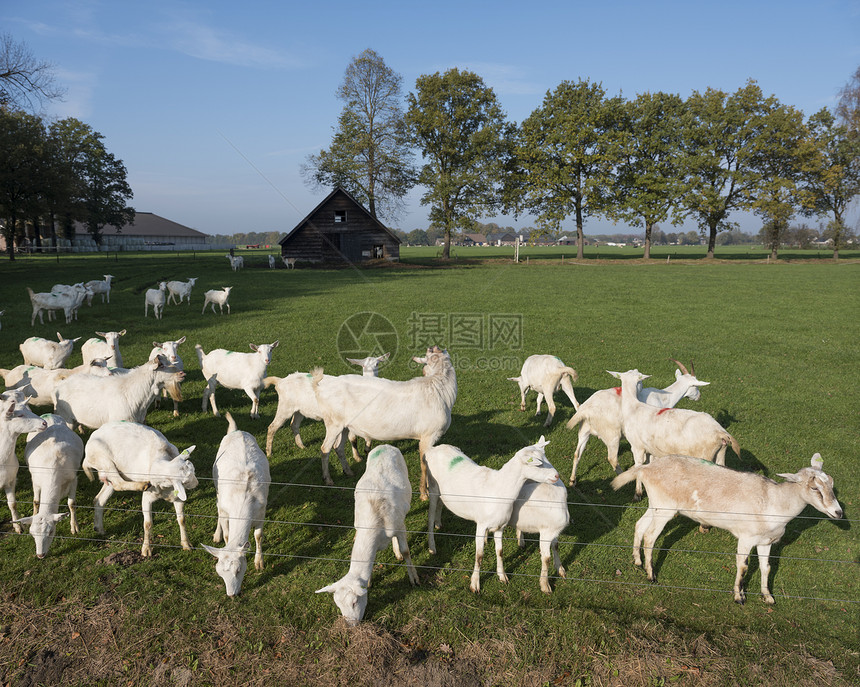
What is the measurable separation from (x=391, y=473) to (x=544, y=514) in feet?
6.15

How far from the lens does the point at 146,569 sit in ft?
18.6

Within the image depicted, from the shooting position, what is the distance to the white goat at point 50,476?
5758 millimetres

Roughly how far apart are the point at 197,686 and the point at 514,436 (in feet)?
21.9

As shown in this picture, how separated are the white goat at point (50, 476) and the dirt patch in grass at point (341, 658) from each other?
3.40 feet

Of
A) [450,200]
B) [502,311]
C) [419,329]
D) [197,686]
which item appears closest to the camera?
[197,686]

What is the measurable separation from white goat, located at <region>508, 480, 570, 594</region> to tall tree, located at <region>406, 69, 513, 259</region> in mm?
55007

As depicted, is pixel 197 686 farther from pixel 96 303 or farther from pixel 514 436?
pixel 96 303

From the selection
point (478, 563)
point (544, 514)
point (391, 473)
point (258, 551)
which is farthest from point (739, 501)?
point (258, 551)

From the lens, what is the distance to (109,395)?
817cm

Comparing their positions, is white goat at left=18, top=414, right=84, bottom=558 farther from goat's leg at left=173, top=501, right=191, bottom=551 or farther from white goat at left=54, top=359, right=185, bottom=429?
white goat at left=54, top=359, right=185, bottom=429

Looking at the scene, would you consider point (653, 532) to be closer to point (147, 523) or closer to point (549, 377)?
point (549, 377)

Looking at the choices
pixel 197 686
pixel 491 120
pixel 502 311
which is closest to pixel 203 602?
pixel 197 686

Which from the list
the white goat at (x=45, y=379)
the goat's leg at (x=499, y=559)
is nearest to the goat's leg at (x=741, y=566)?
the goat's leg at (x=499, y=559)

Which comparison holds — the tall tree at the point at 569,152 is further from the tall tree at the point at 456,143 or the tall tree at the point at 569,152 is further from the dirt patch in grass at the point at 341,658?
the dirt patch in grass at the point at 341,658
